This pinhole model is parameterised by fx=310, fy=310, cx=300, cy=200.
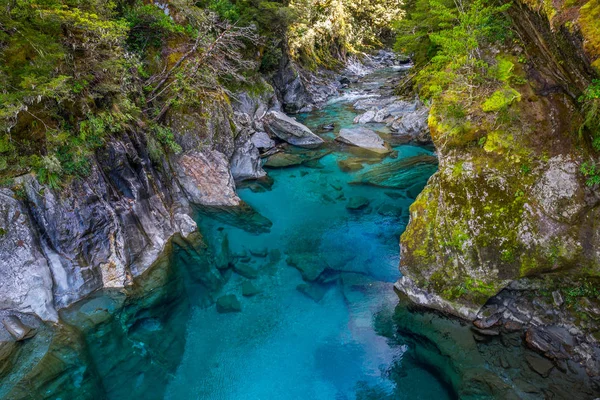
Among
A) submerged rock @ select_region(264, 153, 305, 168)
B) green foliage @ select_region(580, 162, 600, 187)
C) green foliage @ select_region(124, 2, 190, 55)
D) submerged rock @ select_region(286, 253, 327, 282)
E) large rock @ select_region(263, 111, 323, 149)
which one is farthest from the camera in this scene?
large rock @ select_region(263, 111, 323, 149)

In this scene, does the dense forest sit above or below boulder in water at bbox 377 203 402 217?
above

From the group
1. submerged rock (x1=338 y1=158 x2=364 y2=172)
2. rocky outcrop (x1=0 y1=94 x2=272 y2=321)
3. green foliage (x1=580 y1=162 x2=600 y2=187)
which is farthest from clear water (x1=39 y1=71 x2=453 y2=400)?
green foliage (x1=580 y1=162 x2=600 y2=187)

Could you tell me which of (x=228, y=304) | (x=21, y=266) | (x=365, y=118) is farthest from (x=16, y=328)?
(x=365, y=118)

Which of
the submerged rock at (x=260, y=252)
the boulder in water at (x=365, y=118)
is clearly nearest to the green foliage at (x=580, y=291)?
the submerged rock at (x=260, y=252)

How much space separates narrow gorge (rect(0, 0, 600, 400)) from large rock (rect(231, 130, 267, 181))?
3.29 meters

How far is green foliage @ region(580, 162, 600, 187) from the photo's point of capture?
5.97 meters

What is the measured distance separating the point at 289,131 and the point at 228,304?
1186 cm

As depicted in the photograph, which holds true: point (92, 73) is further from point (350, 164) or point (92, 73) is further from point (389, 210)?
point (350, 164)

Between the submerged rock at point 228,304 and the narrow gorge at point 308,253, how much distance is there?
17cm

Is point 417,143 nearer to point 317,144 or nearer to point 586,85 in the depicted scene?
point 317,144

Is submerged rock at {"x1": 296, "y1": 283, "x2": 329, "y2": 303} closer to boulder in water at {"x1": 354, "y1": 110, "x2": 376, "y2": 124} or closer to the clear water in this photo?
the clear water

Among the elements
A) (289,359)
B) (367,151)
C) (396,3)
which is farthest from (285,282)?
(396,3)

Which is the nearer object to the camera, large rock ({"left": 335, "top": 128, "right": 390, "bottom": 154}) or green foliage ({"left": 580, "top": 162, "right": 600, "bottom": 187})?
green foliage ({"left": 580, "top": 162, "right": 600, "bottom": 187})

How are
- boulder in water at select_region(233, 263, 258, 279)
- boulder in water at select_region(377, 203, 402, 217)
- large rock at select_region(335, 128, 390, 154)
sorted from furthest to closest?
large rock at select_region(335, 128, 390, 154), boulder in water at select_region(377, 203, 402, 217), boulder in water at select_region(233, 263, 258, 279)
